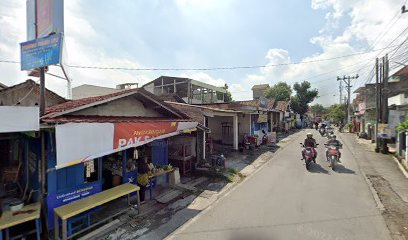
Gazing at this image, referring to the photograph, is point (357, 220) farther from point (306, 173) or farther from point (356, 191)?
point (306, 173)

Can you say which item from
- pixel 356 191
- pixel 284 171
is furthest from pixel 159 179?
pixel 356 191

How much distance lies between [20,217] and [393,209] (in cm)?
1054

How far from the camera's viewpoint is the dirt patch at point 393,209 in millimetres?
5477

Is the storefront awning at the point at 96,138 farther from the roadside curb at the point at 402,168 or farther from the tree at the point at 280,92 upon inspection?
the tree at the point at 280,92

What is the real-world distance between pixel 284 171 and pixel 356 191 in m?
3.44

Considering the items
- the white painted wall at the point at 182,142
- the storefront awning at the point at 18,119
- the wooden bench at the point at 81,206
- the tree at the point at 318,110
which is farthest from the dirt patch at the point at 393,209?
the tree at the point at 318,110

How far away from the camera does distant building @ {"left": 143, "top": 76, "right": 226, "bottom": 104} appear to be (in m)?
24.1

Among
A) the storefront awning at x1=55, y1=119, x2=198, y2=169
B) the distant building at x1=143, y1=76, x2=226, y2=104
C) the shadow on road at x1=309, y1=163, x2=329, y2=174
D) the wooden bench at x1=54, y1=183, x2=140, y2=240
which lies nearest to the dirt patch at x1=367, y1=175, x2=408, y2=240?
the shadow on road at x1=309, y1=163, x2=329, y2=174

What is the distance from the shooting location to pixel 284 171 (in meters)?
11.2

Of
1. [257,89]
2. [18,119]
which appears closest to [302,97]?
[257,89]

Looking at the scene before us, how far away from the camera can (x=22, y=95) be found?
10477 mm

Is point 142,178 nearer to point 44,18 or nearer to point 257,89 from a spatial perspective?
point 44,18

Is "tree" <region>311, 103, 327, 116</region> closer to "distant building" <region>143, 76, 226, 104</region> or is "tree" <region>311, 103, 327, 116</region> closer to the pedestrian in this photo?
"distant building" <region>143, 76, 226, 104</region>

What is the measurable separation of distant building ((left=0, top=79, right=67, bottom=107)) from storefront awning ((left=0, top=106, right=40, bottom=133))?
21.1 feet
